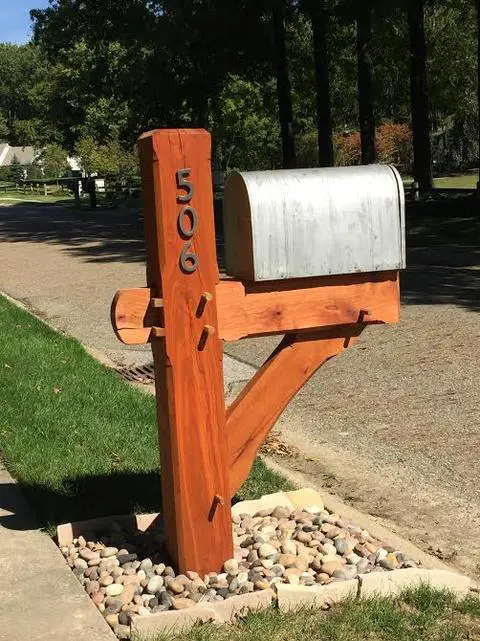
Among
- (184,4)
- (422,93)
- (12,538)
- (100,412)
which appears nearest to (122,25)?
(184,4)

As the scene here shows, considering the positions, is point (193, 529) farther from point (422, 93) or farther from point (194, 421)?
point (422, 93)

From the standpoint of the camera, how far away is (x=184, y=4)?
2502 cm

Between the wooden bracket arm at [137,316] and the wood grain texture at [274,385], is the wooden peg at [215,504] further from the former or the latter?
the wooden bracket arm at [137,316]

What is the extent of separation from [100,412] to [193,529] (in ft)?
8.66

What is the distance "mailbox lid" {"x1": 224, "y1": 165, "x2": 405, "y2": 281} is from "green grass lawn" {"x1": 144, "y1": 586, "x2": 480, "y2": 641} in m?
1.28

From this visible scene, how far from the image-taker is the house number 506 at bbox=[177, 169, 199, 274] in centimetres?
316

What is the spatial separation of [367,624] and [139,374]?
4.95 m

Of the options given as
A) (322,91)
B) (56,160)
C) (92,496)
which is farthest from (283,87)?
(56,160)

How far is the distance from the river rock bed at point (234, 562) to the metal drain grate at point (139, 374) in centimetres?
359

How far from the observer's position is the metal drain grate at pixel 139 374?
7453 millimetres

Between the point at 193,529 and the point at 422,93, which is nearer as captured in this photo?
the point at 193,529

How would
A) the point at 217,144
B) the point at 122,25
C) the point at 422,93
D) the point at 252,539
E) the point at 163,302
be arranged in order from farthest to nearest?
the point at 217,144
the point at 122,25
the point at 422,93
the point at 252,539
the point at 163,302

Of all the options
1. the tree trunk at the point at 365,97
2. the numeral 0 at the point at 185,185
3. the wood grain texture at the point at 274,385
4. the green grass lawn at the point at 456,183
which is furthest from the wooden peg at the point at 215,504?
the green grass lawn at the point at 456,183

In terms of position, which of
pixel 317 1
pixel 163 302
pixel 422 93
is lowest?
pixel 163 302
